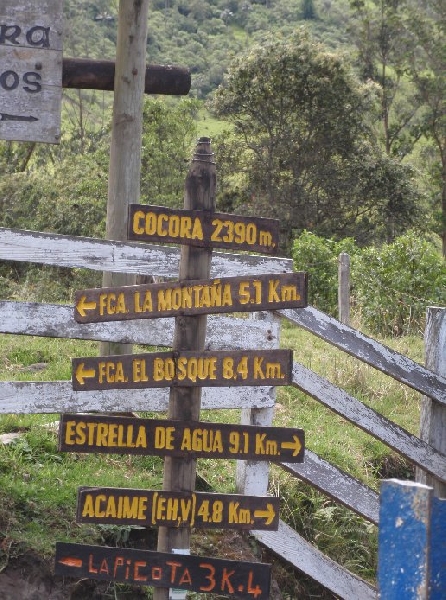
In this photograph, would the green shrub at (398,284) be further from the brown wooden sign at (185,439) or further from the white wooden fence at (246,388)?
the brown wooden sign at (185,439)

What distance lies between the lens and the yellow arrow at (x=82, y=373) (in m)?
4.29

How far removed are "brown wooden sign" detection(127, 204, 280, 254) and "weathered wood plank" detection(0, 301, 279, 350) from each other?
3.23ft

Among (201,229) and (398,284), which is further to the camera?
(398,284)

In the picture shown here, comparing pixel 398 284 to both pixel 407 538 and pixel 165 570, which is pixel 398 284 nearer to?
pixel 165 570

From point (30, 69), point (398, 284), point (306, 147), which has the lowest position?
point (398, 284)

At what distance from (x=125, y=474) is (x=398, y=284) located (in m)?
7.79

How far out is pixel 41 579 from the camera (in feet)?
→ 17.0

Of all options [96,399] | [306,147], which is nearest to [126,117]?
[96,399]

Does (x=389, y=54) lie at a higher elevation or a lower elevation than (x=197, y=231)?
higher

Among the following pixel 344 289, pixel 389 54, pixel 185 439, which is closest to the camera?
pixel 185 439

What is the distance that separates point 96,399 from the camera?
208 inches

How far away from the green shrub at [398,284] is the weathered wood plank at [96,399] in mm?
6590

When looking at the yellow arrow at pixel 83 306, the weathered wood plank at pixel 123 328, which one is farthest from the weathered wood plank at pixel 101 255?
the yellow arrow at pixel 83 306

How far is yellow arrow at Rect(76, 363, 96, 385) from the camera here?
4285 millimetres
